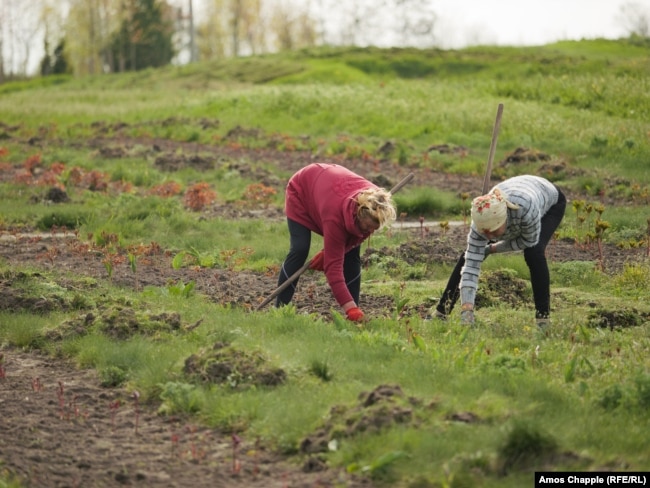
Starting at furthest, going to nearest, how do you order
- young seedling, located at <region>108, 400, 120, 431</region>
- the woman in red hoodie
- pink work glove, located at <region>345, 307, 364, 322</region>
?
pink work glove, located at <region>345, 307, 364, 322</region> < the woman in red hoodie < young seedling, located at <region>108, 400, 120, 431</region>

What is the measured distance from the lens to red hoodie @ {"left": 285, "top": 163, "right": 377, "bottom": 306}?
7.82 metres

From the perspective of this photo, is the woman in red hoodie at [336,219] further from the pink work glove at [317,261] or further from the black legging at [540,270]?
the black legging at [540,270]

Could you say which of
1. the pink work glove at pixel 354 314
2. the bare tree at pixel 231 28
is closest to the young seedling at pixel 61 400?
the pink work glove at pixel 354 314

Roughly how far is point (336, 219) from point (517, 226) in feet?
4.90

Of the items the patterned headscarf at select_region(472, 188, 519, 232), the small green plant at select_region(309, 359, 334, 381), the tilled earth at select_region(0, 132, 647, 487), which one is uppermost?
the patterned headscarf at select_region(472, 188, 519, 232)

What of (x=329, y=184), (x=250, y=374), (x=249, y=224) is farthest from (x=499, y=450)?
(x=249, y=224)

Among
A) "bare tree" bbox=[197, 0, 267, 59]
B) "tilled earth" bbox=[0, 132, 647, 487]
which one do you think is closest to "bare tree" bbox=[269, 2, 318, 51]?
"bare tree" bbox=[197, 0, 267, 59]

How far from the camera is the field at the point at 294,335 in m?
5.42

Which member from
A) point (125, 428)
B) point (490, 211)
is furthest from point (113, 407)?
point (490, 211)

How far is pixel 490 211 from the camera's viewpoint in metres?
7.46

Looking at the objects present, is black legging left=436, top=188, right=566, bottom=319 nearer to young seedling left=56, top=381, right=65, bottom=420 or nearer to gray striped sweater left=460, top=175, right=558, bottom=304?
gray striped sweater left=460, top=175, right=558, bottom=304

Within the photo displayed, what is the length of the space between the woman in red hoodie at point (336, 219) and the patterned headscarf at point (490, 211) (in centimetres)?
67

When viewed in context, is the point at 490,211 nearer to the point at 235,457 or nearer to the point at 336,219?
the point at 336,219

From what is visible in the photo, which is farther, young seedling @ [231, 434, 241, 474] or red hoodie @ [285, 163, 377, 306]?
red hoodie @ [285, 163, 377, 306]
